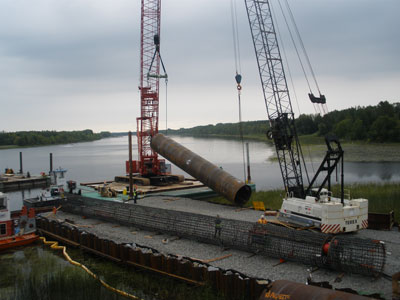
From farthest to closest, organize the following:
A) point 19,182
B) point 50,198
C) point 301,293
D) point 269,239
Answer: point 19,182, point 50,198, point 269,239, point 301,293

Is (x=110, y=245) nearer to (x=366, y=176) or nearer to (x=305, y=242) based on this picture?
(x=305, y=242)

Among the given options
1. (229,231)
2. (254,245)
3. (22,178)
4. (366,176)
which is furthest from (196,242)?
(22,178)

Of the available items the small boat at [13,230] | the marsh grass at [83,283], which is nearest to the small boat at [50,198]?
the small boat at [13,230]

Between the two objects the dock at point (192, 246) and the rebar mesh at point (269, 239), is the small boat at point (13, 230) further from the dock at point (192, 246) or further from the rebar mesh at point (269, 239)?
the rebar mesh at point (269, 239)

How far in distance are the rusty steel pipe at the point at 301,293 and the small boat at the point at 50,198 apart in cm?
1921

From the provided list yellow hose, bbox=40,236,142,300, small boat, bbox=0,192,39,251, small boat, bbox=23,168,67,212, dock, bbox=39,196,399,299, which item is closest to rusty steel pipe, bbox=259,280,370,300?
dock, bbox=39,196,399,299

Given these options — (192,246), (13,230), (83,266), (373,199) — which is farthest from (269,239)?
(13,230)

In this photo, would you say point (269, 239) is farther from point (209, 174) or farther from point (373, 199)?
point (373, 199)

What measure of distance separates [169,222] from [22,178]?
40486 mm

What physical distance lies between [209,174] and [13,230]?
1193 centimetres

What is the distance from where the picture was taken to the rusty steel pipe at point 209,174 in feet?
72.5

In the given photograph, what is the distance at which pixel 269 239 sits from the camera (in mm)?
12719

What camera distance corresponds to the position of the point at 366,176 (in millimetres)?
44156

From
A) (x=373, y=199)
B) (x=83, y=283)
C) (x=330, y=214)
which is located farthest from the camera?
(x=373, y=199)
